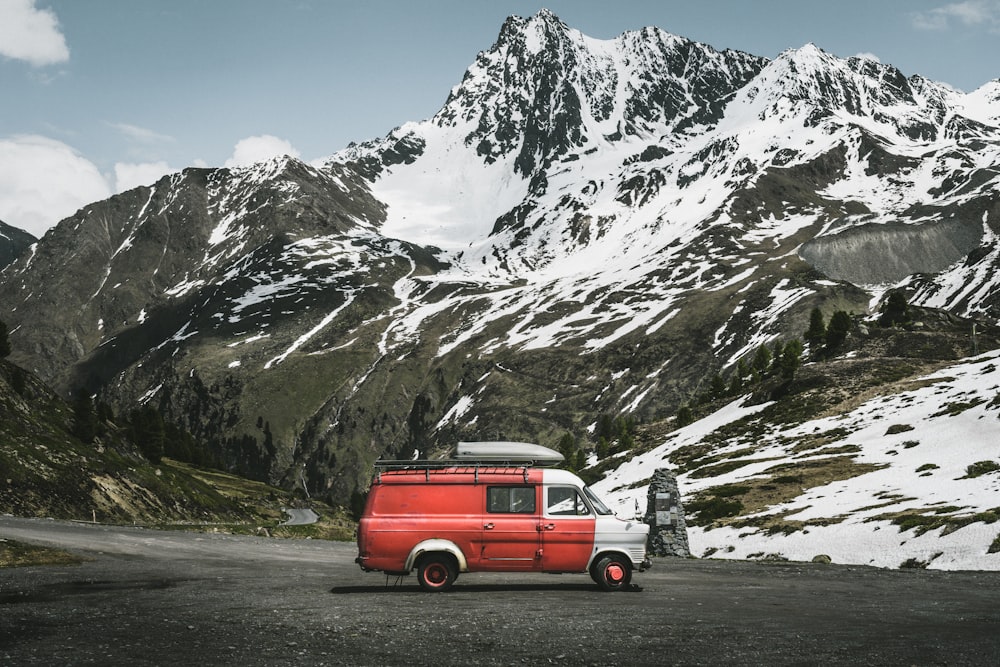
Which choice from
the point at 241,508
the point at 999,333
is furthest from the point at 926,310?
the point at 241,508

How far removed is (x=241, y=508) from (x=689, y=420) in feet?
242

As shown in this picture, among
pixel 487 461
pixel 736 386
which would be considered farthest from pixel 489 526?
pixel 736 386

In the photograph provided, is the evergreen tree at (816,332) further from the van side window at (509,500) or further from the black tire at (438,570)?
the black tire at (438,570)

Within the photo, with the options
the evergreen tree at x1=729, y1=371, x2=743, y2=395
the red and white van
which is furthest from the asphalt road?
the evergreen tree at x1=729, y1=371, x2=743, y2=395

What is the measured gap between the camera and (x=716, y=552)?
167ft

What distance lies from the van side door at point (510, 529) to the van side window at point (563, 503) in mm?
346

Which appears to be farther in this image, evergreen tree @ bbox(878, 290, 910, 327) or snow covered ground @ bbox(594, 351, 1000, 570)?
evergreen tree @ bbox(878, 290, 910, 327)

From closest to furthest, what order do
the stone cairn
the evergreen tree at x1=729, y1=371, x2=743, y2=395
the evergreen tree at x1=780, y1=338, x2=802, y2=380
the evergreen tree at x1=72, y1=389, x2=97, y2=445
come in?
the stone cairn, the evergreen tree at x1=72, y1=389, x2=97, y2=445, the evergreen tree at x1=780, y1=338, x2=802, y2=380, the evergreen tree at x1=729, y1=371, x2=743, y2=395

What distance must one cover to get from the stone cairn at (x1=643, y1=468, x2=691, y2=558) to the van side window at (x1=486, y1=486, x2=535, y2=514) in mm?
22286

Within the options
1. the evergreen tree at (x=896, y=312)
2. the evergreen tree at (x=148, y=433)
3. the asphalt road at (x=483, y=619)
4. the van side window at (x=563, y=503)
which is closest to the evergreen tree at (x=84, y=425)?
the evergreen tree at (x=148, y=433)

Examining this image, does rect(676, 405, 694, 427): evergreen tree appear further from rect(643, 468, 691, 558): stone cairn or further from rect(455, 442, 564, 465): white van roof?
rect(455, 442, 564, 465): white van roof

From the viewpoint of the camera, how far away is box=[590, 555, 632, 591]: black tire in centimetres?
2455

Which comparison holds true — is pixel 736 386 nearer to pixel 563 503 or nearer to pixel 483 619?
pixel 563 503

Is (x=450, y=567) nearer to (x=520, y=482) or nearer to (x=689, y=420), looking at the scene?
(x=520, y=482)
